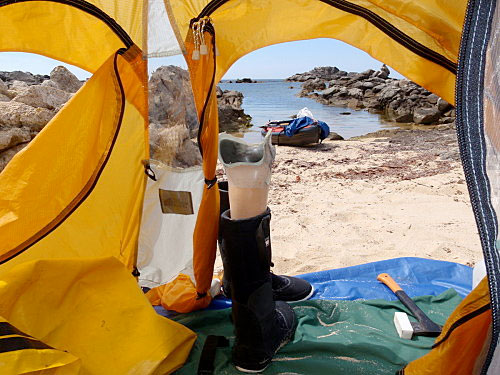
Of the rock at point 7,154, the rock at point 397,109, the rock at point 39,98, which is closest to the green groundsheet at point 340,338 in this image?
the rock at point 7,154

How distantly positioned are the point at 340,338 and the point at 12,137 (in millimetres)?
4930

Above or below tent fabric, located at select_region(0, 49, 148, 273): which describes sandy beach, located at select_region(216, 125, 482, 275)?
below

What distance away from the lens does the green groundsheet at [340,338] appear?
181 cm

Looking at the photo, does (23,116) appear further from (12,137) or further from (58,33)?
(58,33)

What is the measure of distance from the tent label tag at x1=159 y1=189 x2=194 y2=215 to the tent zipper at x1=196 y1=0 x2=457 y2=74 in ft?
3.62

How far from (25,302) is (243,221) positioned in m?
0.92

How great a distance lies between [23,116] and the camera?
5312 millimetres

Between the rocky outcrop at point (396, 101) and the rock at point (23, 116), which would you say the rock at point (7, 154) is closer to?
the rock at point (23, 116)

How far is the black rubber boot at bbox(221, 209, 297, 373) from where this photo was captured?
168 centimetres

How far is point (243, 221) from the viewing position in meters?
1.66

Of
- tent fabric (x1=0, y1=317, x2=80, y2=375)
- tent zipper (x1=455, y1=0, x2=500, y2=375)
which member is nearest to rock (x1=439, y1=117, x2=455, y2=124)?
tent zipper (x1=455, y1=0, x2=500, y2=375)

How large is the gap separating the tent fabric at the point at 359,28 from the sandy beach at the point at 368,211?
165cm

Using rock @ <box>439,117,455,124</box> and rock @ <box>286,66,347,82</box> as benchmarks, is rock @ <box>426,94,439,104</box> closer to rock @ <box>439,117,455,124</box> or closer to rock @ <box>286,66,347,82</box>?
rock @ <box>439,117,455,124</box>

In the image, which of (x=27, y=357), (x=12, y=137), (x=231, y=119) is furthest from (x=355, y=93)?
(x=27, y=357)
